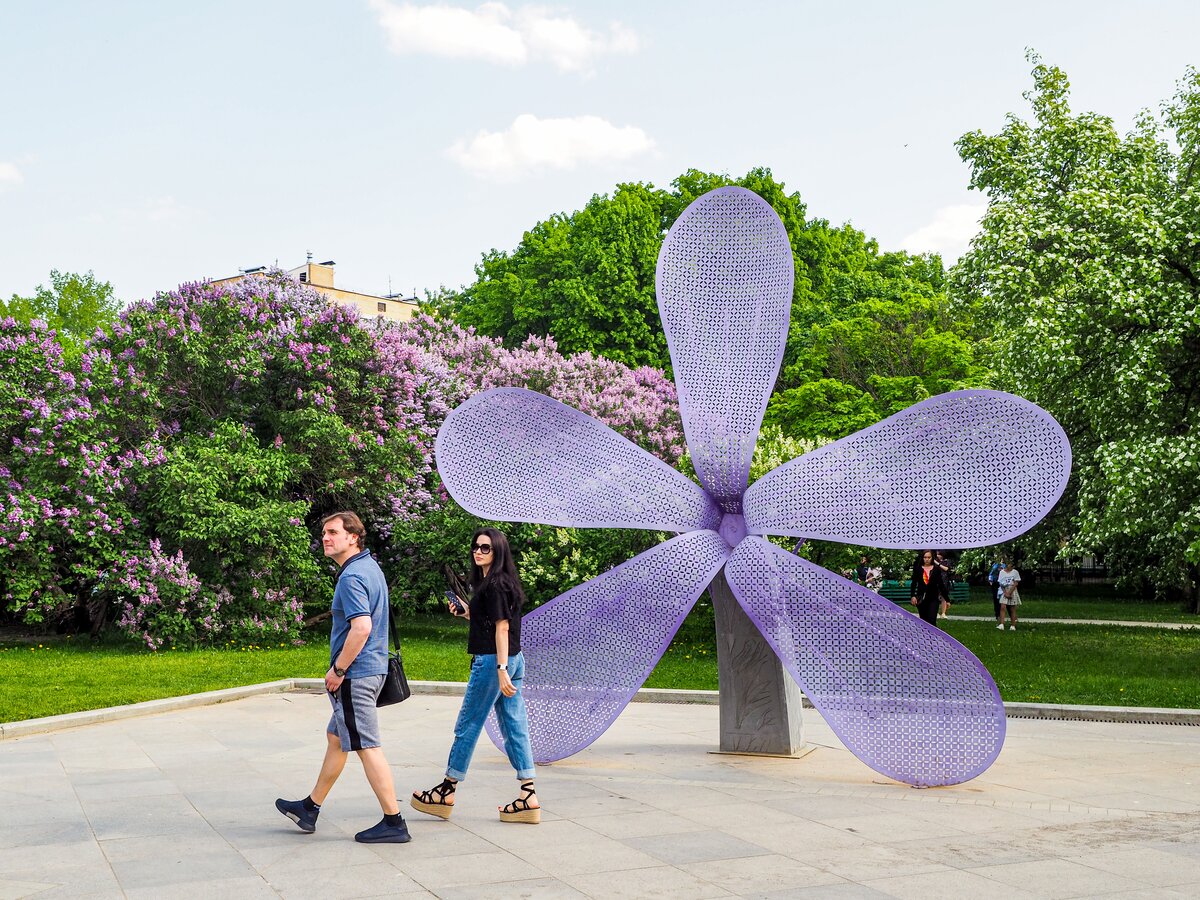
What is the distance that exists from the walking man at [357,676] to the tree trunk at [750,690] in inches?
131

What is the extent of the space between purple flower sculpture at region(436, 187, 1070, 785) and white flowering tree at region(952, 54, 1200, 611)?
22.6 ft

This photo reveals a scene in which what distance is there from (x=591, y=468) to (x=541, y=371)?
18073mm

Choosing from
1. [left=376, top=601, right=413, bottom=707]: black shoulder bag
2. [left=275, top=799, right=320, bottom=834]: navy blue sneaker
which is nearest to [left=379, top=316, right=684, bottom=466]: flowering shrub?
[left=376, top=601, right=413, bottom=707]: black shoulder bag

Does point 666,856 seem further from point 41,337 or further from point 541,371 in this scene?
point 541,371

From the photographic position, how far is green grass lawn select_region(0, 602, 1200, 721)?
12.8 metres

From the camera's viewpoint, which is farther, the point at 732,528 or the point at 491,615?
the point at 732,528

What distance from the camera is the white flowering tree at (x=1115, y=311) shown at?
14391 millimetres

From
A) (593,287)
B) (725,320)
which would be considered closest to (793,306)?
(593,287)

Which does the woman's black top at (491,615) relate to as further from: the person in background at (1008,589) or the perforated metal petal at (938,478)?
the person in background at (1008,589)

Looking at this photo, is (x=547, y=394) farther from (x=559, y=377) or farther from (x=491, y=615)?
(x=491, y=615)

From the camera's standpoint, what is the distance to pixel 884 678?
7.86 metres

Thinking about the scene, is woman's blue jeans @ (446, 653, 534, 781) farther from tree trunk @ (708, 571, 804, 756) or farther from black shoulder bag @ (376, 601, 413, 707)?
tree trunk @ (708, 571, 804, 756)

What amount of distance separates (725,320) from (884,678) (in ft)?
9.39

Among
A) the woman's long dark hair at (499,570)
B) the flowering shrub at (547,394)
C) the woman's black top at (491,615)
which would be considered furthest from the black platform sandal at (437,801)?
the flowering shrub at (547,394)
